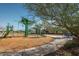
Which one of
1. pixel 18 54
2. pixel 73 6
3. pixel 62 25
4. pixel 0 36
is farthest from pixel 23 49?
pixel 73 6

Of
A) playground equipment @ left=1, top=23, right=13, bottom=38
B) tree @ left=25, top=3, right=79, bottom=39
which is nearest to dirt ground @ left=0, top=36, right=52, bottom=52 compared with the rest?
playground equipment @ left=1, top=23, right=13, bottom=38

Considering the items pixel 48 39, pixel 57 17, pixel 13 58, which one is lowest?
pixel 13 58

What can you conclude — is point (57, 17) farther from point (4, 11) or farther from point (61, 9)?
point (4, 11)

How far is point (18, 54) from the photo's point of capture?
8.57 ft

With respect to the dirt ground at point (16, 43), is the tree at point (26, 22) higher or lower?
higher

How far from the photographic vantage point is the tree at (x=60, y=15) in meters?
2.64

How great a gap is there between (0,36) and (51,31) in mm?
480

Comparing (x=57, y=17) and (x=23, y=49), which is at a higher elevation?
(x=57, y=17)

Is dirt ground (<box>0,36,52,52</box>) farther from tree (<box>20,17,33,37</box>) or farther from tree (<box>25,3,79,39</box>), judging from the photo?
tree (<box>25,3,79,39</box>)

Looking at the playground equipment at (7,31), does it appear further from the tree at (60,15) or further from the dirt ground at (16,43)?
the tree at (60,15)

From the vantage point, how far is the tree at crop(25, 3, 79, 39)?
264cm

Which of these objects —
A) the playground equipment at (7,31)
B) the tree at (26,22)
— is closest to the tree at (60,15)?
the tree at (26,22)

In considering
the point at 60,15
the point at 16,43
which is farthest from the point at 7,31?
the point at 60,15

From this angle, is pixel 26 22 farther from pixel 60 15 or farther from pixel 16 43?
pixel 60 15
